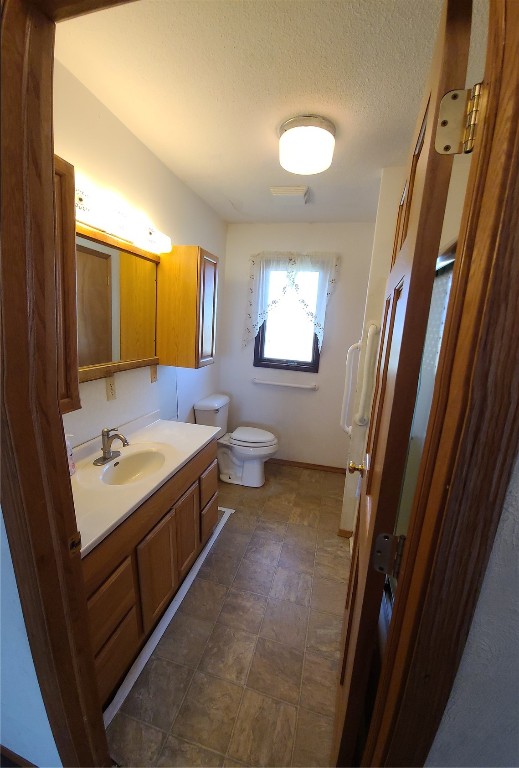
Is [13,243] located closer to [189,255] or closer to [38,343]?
[38,343]

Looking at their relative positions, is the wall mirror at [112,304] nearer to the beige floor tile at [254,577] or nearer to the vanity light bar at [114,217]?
the vanity light bar at [114,217]

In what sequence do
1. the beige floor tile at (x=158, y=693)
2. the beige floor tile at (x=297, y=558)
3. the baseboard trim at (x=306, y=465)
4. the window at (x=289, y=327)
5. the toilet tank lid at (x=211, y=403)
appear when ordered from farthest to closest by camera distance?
1. the baseboard trim at (x=306, y=465)
2. the window at (x=289, y=327)
3. the toilet tank lid at (x=211, y=403)
4. the beige floor tile at (x=297, y=558)
5. the beige floor tile at (x=158, y=693)

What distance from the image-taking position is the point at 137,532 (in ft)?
3.83

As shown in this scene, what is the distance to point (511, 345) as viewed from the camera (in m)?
0.37

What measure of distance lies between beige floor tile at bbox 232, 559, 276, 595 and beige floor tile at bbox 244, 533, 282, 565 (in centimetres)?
3

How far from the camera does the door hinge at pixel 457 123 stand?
43 centimetres

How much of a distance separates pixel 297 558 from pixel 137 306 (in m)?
1.95

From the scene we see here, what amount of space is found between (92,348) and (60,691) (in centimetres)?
127

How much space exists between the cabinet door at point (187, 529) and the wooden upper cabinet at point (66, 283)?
781 mm

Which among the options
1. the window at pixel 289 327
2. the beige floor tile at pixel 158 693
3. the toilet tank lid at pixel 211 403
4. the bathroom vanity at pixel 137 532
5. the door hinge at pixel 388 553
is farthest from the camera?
the window at pixel 289 327

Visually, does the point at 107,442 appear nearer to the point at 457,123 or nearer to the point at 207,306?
the point at 207,306

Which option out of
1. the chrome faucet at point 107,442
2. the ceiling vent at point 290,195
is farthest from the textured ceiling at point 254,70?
the chrome faucet at point 107,442

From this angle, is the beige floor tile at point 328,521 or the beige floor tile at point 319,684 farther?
the beige floor tile at point 328,521

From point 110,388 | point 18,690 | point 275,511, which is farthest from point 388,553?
point 275,511
